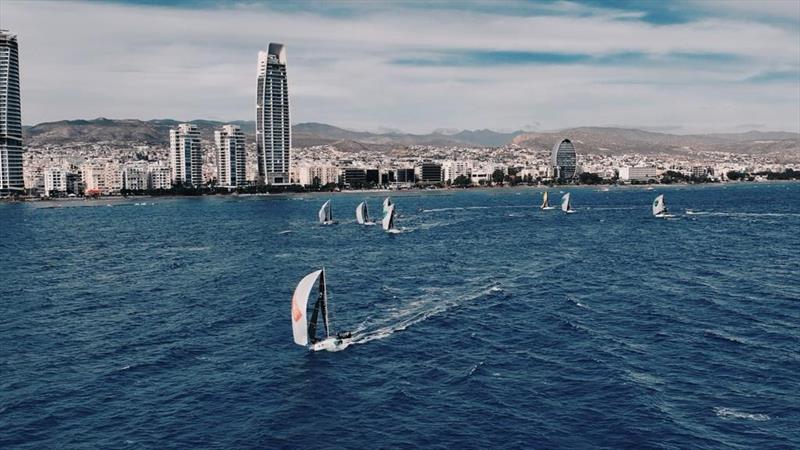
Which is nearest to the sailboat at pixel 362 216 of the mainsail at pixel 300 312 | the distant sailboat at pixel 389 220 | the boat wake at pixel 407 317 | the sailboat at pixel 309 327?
the distant sailboat at pixel 389 220

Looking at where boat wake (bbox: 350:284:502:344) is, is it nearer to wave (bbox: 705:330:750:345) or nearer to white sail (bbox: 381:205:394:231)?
wave (bbox: 705:330:750:345)

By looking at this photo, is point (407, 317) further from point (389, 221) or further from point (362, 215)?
point (362, 215)

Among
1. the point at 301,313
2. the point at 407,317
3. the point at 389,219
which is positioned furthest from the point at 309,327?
the point at 389,219

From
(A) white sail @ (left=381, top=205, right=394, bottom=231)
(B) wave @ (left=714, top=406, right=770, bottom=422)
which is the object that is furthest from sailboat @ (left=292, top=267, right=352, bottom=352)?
(A) white sail @ (left=381, top=205, right=394, bottom=231)

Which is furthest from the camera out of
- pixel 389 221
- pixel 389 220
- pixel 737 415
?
pixel 389 221

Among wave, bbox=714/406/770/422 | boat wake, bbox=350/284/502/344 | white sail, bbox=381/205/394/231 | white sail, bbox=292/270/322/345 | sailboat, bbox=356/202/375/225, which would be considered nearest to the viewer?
wave, bbox=714/406/770/422

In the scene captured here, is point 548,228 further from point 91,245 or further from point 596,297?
point 91,245

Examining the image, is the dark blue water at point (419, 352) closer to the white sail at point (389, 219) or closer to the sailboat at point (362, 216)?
the white sail at point (389, 219)
